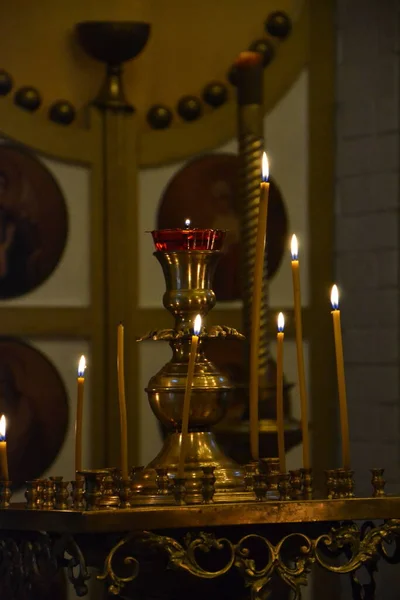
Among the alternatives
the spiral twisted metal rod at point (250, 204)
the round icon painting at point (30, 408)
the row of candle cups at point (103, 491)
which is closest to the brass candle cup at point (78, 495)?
the row of candle cups at point (103, 491)

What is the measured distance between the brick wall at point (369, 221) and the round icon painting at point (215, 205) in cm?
16

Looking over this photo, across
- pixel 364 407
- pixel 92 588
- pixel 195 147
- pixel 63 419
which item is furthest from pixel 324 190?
pixel 92 588

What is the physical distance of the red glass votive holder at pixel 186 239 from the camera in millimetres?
1120

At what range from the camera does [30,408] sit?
7.82 ft

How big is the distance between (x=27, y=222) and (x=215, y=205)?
1.19 ft

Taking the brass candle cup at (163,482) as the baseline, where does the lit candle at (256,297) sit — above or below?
above

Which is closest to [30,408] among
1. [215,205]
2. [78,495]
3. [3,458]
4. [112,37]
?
[215,205]

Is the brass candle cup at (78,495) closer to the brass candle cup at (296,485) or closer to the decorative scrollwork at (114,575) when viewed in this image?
the decorative scrollwork at (114,575)

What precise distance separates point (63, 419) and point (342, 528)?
55.7 inches

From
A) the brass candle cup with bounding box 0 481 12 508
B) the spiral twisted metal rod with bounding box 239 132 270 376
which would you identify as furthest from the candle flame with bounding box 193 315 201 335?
the spiral twisted metal rod with bounding box 239 132 270 376

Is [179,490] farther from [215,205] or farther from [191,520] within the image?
[215,205]

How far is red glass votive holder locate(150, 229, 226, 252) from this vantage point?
1120mm

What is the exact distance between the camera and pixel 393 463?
7.71 ft

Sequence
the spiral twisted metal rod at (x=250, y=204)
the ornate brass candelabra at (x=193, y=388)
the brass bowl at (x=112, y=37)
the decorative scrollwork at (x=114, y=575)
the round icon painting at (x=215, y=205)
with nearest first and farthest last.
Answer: the decorative scrollwork at (x=114, y=575) < the ornate brass candelabra at (x=193, y=388) < the spiral twisted metal rod at (x=250, y=204) < the brass bowl at (x=112, y=37) < the round icon painting at (x=215, y=205)
